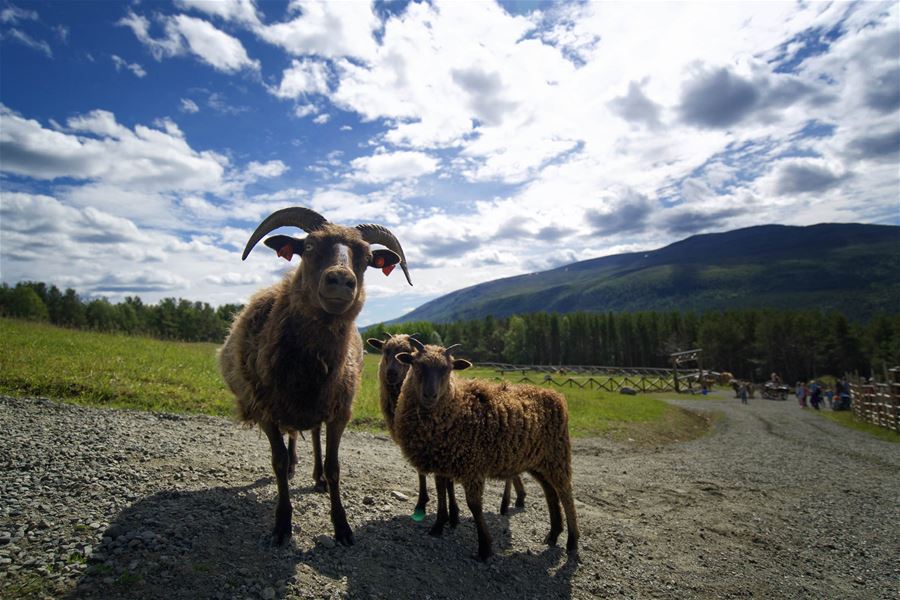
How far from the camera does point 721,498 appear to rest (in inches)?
411

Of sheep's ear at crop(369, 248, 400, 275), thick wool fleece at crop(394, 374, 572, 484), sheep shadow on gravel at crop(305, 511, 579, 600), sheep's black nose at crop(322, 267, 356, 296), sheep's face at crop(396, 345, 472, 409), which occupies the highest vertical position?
sheep's ear at crop(369, 248, 400, 275)

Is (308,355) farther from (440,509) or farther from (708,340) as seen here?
(708,340)

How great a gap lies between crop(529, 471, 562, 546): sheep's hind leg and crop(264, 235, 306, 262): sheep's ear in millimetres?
5099

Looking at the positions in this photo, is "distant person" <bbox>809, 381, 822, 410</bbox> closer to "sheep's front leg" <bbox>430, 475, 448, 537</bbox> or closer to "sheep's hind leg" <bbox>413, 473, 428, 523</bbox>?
"sheep's hind leg" <bbox>413, 473, 428, 523</bbox>

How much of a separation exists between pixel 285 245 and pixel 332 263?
1016 millimetres

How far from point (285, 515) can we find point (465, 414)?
2.77 meters

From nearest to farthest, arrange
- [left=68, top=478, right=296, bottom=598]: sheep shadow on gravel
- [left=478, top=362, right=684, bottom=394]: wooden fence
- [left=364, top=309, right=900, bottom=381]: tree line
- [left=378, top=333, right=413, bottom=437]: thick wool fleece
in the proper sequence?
[left=68, top=478, right=296, bottom=598]: sheep shadow on gravel < [left=378, top=333, right=413, bottom=437]: thick wool fleece < [left=478, top=362, right=684, bottom=394]: wooden fence < [left=364, top=309, right=900, bottom=381]: tree line

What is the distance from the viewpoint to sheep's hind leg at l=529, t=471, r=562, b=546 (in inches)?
282

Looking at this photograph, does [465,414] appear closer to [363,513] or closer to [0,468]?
[363,513]

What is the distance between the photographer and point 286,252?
623 centimetres

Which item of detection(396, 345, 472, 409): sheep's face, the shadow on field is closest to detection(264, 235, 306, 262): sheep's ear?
detection(396, 345, 472, 409): sheep's face

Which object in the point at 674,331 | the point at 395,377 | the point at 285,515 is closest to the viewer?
the point at 285,515

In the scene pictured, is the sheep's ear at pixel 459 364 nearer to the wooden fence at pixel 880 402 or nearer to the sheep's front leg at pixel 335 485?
the sheep's front leg at pixel 335 485

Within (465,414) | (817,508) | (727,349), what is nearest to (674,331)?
(727,349)
